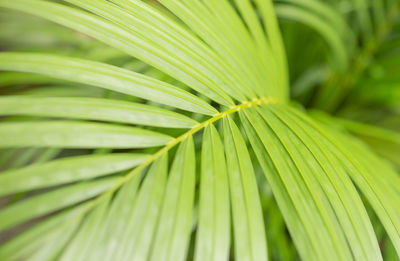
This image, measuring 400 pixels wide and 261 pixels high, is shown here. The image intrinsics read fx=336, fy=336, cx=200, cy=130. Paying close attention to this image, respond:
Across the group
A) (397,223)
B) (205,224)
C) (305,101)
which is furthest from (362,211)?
(305,101)

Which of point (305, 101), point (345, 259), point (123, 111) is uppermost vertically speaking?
point (305, 101)

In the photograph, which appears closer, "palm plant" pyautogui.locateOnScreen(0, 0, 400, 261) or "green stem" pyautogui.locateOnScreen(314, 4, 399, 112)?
"palm plant" pyautogui.locateOnScreen(0, 0, 400, 261)

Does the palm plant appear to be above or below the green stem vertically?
below

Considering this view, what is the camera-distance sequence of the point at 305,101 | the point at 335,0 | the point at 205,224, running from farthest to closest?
1. the point at 305,101
2. the point at 335,0
3. the point at 205,224

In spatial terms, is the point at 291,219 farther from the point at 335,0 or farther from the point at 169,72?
the point at 335,0

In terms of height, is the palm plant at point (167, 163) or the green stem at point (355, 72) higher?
the green stem at point (355, 72)

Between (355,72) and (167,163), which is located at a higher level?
(355,72)

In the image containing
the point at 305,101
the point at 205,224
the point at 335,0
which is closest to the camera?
the point at 205,224

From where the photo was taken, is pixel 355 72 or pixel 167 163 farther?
pixel 355 72

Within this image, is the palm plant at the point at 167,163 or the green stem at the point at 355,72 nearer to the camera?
the palm plant at the point at 167,163

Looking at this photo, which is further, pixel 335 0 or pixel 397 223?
pixel 335 0

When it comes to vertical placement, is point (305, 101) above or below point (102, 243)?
above
